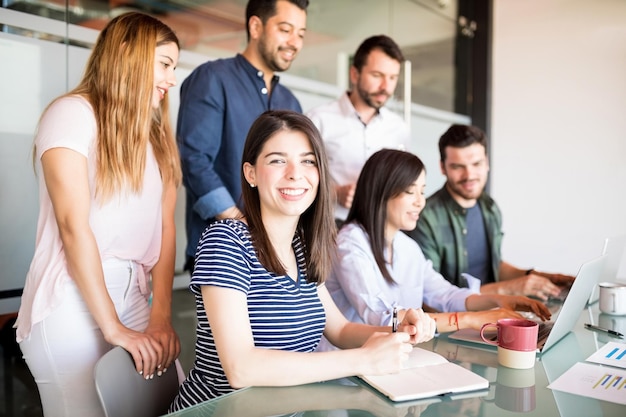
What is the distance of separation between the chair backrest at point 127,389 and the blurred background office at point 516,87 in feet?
5.24

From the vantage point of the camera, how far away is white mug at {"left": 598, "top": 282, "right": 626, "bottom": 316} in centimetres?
201

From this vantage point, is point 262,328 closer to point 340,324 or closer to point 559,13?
point 340,324

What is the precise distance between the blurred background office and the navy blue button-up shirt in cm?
64

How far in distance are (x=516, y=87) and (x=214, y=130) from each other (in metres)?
3.62

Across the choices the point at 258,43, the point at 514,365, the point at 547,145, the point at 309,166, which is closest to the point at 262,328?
the point at 309,166

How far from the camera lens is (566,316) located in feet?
5.20

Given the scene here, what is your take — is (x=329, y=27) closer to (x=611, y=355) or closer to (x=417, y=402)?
(x=611, y=355)

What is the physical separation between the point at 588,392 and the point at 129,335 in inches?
42.4

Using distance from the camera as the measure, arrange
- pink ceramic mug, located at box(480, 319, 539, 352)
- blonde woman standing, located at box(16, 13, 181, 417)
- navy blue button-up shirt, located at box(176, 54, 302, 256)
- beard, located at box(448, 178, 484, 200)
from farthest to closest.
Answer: beard, located at box(448, 178, 484, 200) < navy blue button-up shirt, located at box(176, 54, 302, 256) < blonde woman standing, located at box(16, 13, 181, 417) < pink ceramic mug, located at box(480, 319, 539, 352)

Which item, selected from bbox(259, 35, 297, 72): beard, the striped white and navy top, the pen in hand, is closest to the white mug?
the pen in hand

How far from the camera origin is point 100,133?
1656mm

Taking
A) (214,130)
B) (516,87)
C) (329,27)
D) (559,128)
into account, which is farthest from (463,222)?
(516,87)

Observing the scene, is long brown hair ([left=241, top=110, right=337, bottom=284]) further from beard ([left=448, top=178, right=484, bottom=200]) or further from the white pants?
beard ([left=448, top=178, right=484, bottom=200])

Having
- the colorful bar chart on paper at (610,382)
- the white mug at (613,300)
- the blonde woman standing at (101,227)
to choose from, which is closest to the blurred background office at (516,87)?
the blonde woman standing at (101,227)
